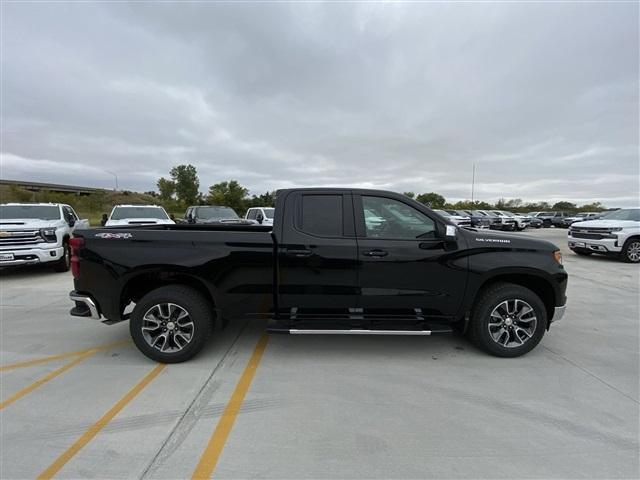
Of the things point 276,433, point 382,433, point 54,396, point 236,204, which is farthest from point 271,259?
point 236,204

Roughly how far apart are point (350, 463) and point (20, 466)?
2.22 meters

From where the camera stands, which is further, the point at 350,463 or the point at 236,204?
the point at 236,204

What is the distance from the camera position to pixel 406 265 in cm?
375

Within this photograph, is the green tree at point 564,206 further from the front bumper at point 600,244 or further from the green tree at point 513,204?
the front bumper at point 600,244

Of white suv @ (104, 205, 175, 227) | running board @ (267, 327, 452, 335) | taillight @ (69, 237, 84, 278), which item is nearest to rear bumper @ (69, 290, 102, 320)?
taillight @ (69, 237, 84, 278)

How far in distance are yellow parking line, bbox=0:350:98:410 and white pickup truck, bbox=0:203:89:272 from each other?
15.0 feet

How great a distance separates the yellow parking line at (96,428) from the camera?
229 centimetres

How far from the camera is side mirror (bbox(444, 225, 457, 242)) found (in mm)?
3715

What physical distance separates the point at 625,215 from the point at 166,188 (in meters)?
64.3

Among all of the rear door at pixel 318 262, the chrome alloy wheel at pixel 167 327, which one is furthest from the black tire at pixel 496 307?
the chrome alloy wheel at pixel 167 327

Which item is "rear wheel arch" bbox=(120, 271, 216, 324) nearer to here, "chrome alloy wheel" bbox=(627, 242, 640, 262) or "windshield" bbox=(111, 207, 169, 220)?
"windshield" bbox=(111, 207, 169, 220)

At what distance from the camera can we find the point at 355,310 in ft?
12.6

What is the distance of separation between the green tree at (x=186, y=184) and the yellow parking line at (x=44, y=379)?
60647 mm

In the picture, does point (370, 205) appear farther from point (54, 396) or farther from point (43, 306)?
point (43, 306)
